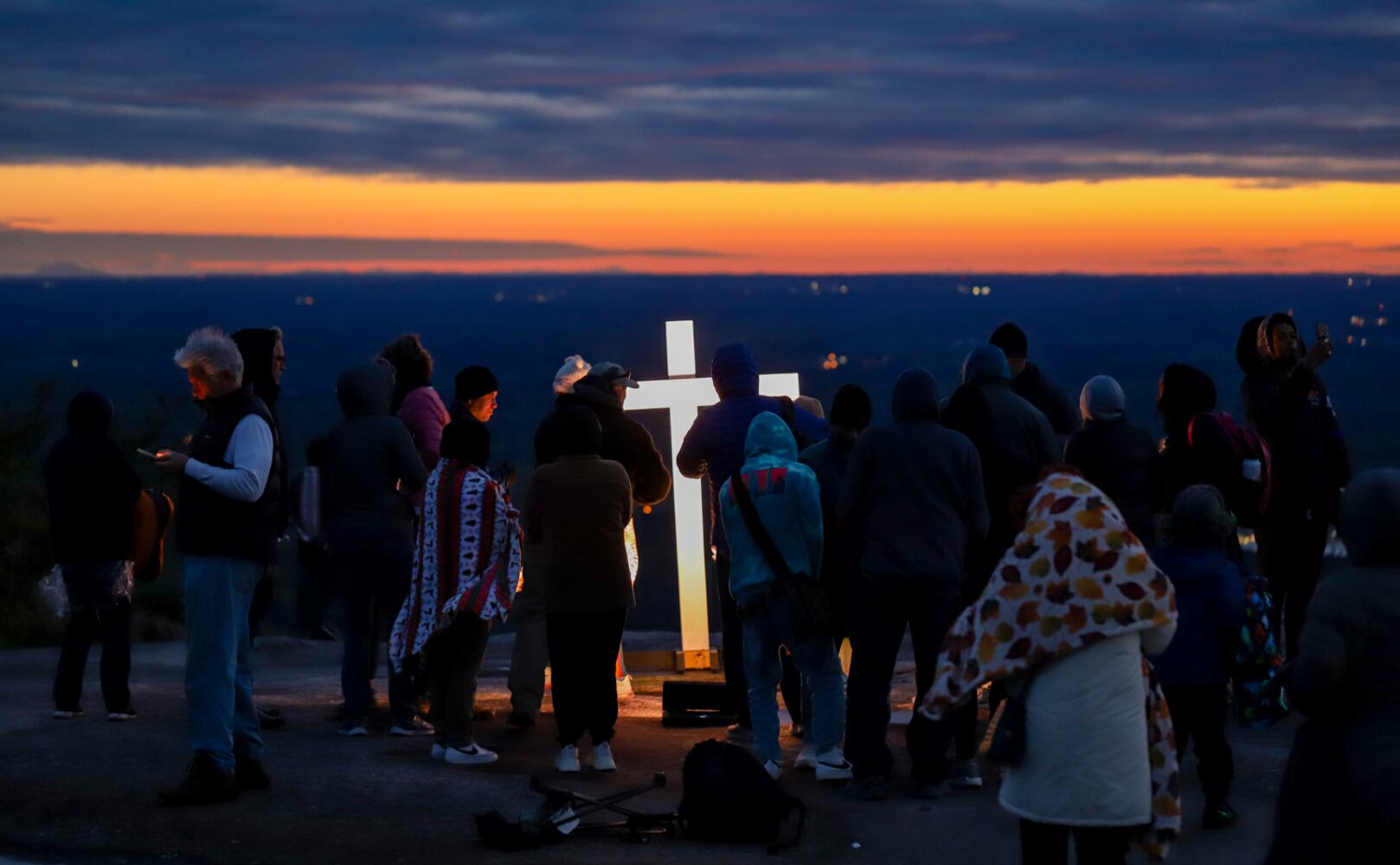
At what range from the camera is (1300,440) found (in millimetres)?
10352

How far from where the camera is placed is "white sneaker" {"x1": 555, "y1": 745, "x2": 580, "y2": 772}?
28.9 feet

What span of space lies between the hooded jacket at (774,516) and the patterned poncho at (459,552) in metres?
1.14

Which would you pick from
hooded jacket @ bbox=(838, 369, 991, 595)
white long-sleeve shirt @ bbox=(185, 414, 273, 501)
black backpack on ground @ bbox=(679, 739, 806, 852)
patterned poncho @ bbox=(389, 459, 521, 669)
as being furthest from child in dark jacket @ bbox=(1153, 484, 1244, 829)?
white long-sleeve shirt @ bbox=(185, 414, 273, 501)

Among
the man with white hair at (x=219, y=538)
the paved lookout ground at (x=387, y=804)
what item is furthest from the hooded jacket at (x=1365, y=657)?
the man with white hair at (x=219, y=538)

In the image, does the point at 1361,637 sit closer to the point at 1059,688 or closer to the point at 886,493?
the point at 1059,688

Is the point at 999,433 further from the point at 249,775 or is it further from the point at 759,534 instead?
the point at 249,775

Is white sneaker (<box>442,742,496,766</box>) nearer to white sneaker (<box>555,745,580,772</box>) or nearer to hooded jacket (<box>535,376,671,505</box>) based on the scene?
white sneaker (<box>555,745,580,772</box>)

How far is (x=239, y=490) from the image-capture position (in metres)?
7.73

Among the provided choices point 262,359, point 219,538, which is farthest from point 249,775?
point 262,359

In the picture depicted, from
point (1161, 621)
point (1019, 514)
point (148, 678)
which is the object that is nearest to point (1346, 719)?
point (1161, 621)

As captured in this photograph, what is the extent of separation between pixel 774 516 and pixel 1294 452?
11.5 feet

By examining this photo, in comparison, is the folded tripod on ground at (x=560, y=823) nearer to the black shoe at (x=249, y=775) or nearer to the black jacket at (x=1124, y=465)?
the black shoe at (x=249, y=775)

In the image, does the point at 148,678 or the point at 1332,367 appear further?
the point at 1332,367

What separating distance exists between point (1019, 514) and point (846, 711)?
334 cm
